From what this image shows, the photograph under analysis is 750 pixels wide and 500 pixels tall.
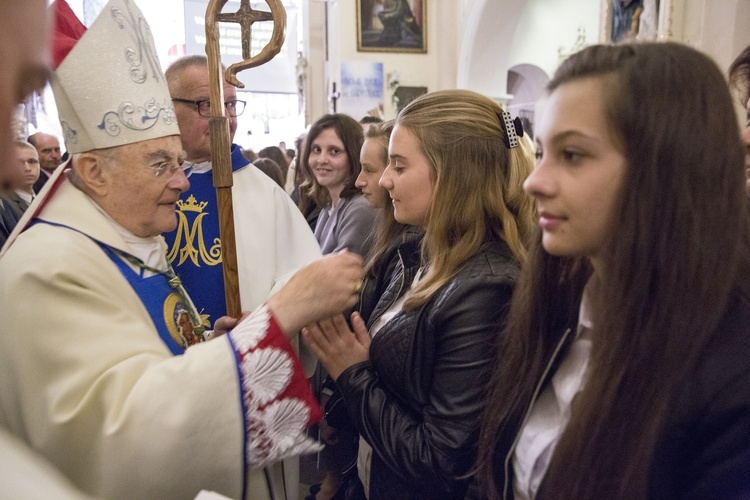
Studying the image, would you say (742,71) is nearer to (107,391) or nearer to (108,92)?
(108,92)

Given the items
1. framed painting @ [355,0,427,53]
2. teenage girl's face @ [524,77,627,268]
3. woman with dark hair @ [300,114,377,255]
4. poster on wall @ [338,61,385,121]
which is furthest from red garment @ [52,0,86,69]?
framed painting @ [355,0,427,53]

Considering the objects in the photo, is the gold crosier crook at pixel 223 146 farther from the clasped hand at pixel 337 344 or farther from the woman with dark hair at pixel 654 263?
the woman with dark hair at pixel 654 263

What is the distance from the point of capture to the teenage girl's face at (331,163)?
11.5 ft

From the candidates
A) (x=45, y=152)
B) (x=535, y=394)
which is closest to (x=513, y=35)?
(x=45, y=152)

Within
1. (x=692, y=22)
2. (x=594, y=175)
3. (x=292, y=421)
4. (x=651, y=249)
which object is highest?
(x=692, y=22)

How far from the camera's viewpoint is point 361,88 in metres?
11.2

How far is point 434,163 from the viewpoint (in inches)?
63.2

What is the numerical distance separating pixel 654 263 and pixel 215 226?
1.61m

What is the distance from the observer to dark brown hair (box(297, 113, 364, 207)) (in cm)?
349

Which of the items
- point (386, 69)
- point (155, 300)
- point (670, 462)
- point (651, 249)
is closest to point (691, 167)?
point (651, 249)

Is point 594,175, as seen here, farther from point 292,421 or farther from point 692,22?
point 692,22

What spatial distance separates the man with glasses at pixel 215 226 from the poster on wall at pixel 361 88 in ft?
29.9

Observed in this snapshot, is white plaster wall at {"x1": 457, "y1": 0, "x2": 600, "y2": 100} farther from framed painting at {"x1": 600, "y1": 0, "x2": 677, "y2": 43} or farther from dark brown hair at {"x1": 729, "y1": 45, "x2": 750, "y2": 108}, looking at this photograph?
dark brown hair at {"x1": 729, "y1": 45, "x2": 750, "y2": 108}

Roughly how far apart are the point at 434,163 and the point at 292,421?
0.77m
